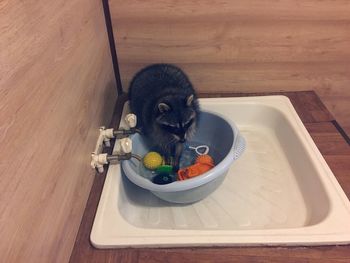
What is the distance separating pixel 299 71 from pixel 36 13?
38.2 inches

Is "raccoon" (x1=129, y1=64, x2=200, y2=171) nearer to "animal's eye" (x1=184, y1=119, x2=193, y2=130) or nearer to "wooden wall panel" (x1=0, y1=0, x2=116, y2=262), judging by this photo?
"animal's eye" (x1=184, y1=119, x2=193, y2=130)

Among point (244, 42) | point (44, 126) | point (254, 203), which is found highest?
point (44, 126)

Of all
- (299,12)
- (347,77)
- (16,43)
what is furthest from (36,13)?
(347,77)

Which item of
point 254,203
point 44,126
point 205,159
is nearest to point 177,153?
point 205,159

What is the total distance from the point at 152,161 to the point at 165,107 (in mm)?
187

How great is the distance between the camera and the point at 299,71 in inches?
48.4

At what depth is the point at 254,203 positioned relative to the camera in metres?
0.97

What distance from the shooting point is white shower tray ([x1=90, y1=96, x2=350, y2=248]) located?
2.38ft

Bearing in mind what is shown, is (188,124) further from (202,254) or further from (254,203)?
(202,254)

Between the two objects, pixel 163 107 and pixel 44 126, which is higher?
pixel 44 126

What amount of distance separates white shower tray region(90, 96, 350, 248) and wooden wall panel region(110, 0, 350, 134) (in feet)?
0.36

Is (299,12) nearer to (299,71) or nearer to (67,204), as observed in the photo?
(299,71)

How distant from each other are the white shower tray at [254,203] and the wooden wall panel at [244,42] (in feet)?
0.36

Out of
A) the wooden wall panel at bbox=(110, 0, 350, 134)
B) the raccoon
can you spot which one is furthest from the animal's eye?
the wooden wall panel at bbox=(110, 0, 350, 134)
